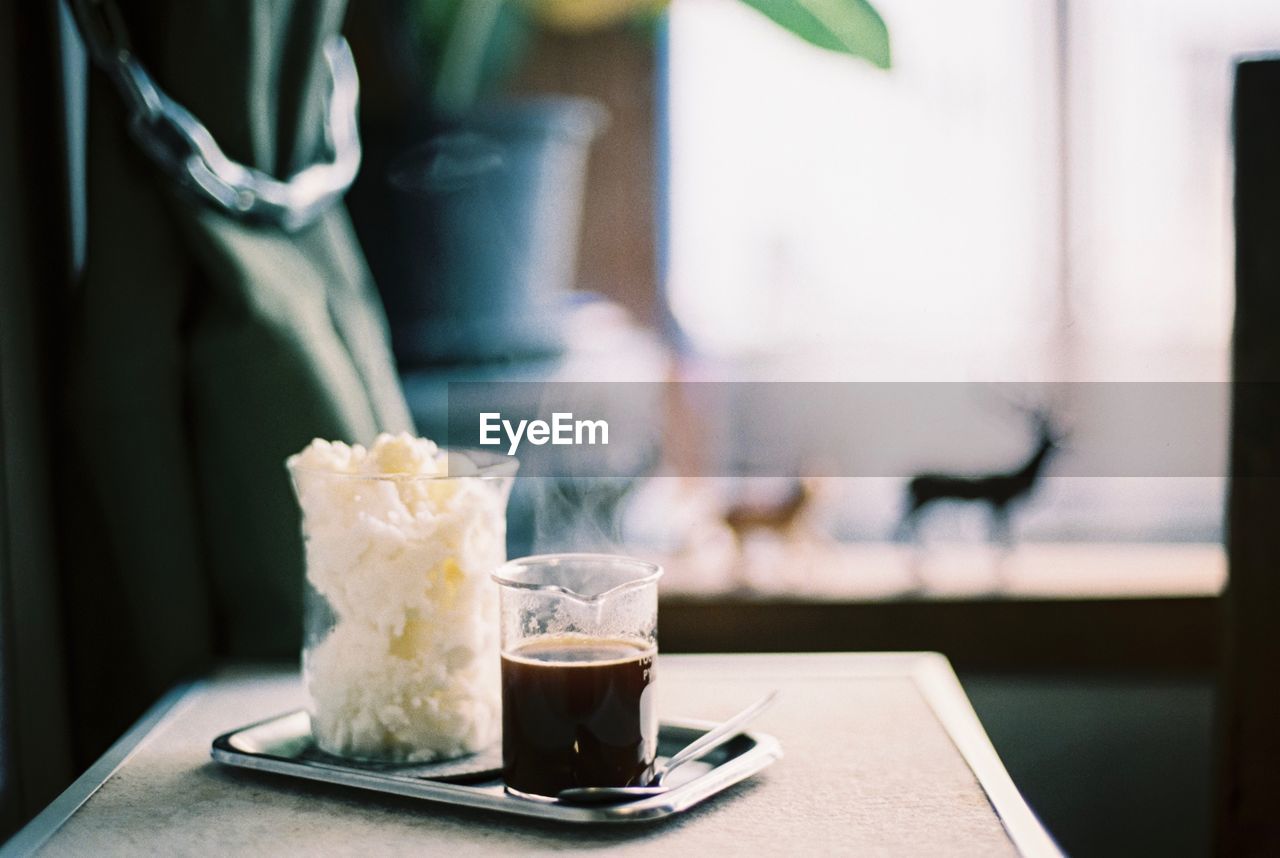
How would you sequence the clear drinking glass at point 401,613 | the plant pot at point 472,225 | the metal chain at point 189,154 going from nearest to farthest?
the clear drinking glass at point 401,613
the metal chain at point 189,154
the plant pot at point 472,225

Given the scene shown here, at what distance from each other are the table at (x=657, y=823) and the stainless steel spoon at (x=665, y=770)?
16mm

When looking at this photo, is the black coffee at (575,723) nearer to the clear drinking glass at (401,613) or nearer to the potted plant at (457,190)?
the clear drinking glass at (401,613)

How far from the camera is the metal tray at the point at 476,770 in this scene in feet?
2.06

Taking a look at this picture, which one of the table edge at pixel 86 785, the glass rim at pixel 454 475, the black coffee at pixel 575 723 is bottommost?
the table edge at pixel 86 785

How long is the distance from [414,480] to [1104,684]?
2.90 ft

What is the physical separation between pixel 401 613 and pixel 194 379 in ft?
1.29

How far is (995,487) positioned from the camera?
4.36 feet

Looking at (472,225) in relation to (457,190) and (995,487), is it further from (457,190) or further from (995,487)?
(995,487)

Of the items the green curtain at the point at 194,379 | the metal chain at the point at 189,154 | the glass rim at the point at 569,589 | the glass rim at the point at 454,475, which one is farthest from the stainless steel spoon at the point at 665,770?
the metal chain at the point at 189,154

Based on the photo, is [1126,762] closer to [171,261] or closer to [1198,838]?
[1198,838]

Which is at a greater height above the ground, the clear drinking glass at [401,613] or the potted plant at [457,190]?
the potted plant at [457,190]

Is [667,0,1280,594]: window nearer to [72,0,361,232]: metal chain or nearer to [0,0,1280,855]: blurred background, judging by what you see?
[0,0,1280,855]: blurred background

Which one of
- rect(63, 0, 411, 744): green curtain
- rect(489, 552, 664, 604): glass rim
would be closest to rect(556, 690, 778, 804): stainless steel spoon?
rect(489, 552, 664, 604): glass rim

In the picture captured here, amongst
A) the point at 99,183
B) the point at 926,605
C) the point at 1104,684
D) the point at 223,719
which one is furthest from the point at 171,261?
the point at 1104,684
